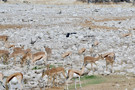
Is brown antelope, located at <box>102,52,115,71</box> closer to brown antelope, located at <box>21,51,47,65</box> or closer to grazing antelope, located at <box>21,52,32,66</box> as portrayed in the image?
brown antelope, located at <box>21,51,47,65</box>

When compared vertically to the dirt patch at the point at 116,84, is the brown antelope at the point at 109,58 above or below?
above

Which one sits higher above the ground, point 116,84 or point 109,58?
point 109,58

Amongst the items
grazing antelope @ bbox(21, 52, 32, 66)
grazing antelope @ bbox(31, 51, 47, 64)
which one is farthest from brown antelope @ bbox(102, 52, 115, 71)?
grazing antelope @ bbox(21, 52, 32, 66)

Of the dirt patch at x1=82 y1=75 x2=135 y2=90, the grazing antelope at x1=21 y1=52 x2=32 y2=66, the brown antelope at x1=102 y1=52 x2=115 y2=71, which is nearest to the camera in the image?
the dirt patch at x1=82 y1=75 x2=135 y2=90

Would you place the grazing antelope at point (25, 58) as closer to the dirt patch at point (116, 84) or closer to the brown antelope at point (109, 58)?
the brown antelope at point (109, 58)

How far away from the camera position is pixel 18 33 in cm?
2195

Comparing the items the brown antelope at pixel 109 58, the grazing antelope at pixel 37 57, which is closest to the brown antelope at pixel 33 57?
the grazing antelope at pixel 37 57

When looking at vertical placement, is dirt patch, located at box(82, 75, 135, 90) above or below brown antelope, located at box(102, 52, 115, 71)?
below

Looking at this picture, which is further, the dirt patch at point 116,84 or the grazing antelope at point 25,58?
the grazing antelope at point 25,58

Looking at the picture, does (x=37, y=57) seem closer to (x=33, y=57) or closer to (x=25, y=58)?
(x=33, y=57)

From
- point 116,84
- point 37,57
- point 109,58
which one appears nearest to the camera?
point 116,84

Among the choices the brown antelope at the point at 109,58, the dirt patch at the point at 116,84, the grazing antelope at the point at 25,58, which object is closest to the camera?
the dirt patch at the point at 116,84

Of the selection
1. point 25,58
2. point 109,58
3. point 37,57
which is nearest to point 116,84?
point 109,58

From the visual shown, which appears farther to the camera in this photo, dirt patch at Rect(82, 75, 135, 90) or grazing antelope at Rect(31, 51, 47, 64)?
grazing antelope at Rect(31, 51, 47, 64)
